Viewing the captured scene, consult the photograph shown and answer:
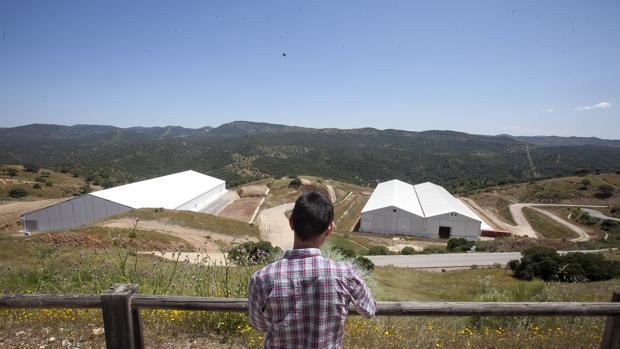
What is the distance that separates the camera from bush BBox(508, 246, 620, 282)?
723 inches

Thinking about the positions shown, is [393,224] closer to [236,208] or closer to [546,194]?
[236,208]

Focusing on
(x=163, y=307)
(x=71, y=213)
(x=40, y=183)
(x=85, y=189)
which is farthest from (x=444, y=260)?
(x=40, y=183)

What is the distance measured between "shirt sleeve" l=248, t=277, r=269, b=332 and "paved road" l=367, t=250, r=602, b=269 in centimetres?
2438

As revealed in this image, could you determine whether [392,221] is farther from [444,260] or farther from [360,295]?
[360,295]

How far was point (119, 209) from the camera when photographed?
33.0m

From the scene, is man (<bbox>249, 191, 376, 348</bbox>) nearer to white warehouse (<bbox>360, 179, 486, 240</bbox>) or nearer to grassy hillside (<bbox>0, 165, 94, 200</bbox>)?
white warehouse (<bbox>360, 179, 486, 240</bbox>)

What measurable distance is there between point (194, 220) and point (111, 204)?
9043 millimetres

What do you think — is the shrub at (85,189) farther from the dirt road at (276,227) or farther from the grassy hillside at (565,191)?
the grassy hillside at (565,191)

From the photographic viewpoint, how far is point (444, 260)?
28156 millimetres

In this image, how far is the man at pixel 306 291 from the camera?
1.89 m

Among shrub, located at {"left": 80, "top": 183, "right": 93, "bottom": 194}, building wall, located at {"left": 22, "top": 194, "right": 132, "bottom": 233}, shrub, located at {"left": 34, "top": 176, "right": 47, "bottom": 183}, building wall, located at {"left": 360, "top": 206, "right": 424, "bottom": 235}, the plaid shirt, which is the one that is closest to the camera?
the plaid shirt

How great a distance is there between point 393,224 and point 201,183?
2950cm

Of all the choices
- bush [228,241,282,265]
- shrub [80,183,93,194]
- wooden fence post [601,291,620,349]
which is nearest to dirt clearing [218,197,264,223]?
shrub [80,183,93,194]

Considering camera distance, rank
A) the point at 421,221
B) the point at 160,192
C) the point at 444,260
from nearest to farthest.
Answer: the point at 444,260, the point at 160,192, the point at 421,221
